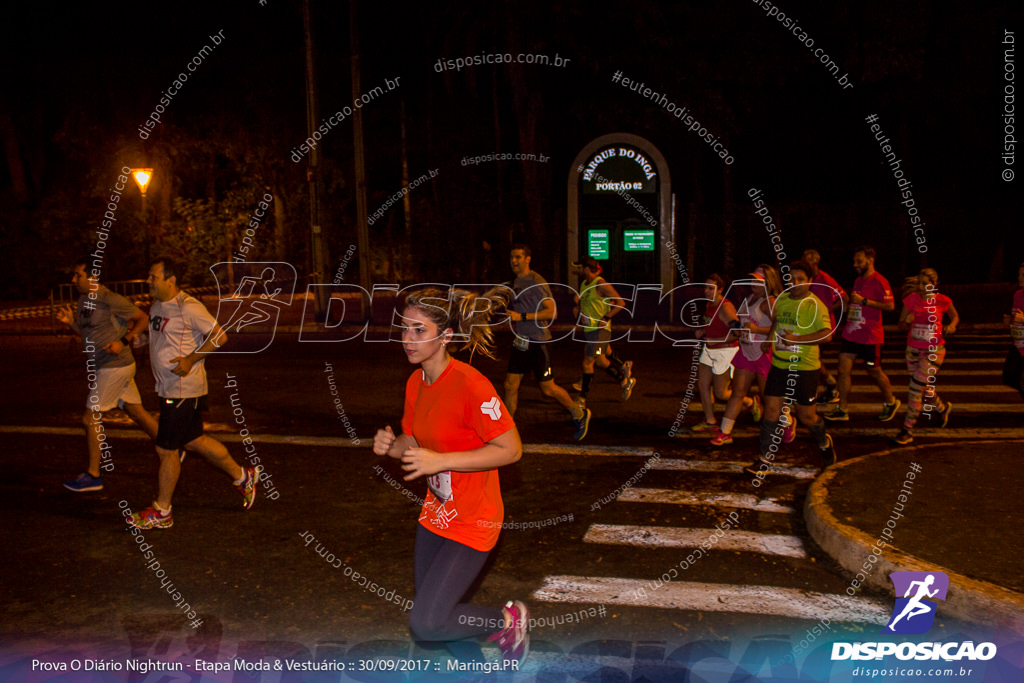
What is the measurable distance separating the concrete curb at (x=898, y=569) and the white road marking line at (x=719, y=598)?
28 cm

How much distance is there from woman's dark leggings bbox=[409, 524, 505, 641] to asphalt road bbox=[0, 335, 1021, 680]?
166mm

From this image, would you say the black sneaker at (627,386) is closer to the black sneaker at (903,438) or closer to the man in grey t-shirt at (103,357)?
the black sneaker at (903,438)

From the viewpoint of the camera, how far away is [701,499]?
7.31 metres

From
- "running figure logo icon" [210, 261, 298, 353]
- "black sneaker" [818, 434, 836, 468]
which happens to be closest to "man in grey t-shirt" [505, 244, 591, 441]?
"black sneaker" [818, 434, 836, 468]

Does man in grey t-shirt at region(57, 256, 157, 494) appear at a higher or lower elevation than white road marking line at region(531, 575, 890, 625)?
higher

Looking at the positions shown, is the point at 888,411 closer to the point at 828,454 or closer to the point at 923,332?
the point at 923,332

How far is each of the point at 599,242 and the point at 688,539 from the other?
17991 mm

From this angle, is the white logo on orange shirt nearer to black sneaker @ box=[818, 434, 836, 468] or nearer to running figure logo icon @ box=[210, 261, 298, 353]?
black sneaker @ box=[818, 434, 836, 468]

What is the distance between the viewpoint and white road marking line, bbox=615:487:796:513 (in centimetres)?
711

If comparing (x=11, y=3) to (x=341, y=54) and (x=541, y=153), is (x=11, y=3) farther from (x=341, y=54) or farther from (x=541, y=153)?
(x=541, y=153)

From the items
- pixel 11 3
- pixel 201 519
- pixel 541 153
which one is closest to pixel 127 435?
pixel 201 519

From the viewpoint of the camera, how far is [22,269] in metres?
29.2

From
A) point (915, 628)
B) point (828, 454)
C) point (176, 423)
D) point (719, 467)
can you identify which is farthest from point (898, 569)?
point (176, 423)

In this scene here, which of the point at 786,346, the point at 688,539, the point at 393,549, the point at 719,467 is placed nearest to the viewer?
the point at 393,549
